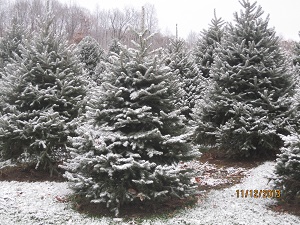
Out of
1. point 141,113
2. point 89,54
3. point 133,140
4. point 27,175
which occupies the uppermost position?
point 89,54

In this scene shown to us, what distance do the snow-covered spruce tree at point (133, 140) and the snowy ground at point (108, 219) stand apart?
1.59 feet

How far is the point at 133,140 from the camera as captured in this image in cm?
605

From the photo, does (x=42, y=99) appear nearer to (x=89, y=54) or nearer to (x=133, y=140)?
(x=133, y=140)

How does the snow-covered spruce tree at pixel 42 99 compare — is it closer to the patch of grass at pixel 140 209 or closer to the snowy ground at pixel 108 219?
the snowy ground at pixel 108 219

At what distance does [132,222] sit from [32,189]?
9.93ft

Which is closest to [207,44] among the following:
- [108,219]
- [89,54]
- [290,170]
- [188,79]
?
[188,79]

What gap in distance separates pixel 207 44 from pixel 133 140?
429 inches

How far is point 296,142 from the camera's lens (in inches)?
223

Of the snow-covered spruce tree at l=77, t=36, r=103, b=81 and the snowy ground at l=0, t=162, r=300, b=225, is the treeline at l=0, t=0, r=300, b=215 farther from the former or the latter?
the snow-covered spruce tree at l=77, t=36, r=103, b=81

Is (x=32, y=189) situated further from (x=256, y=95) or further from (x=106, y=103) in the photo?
(x=256, y=95)

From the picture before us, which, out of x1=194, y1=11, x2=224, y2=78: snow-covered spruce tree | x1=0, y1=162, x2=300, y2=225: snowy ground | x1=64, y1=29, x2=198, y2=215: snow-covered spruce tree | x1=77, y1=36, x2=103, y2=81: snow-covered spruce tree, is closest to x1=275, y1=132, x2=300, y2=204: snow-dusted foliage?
x1=0, y1=162, x2=300, y2=225: snowy ground

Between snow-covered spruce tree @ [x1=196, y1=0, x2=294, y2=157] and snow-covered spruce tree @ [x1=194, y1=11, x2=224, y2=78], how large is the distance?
15.8 feet

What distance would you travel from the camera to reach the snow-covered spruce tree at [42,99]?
776 centimetres

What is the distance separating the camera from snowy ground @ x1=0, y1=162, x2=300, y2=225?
18.4ft
